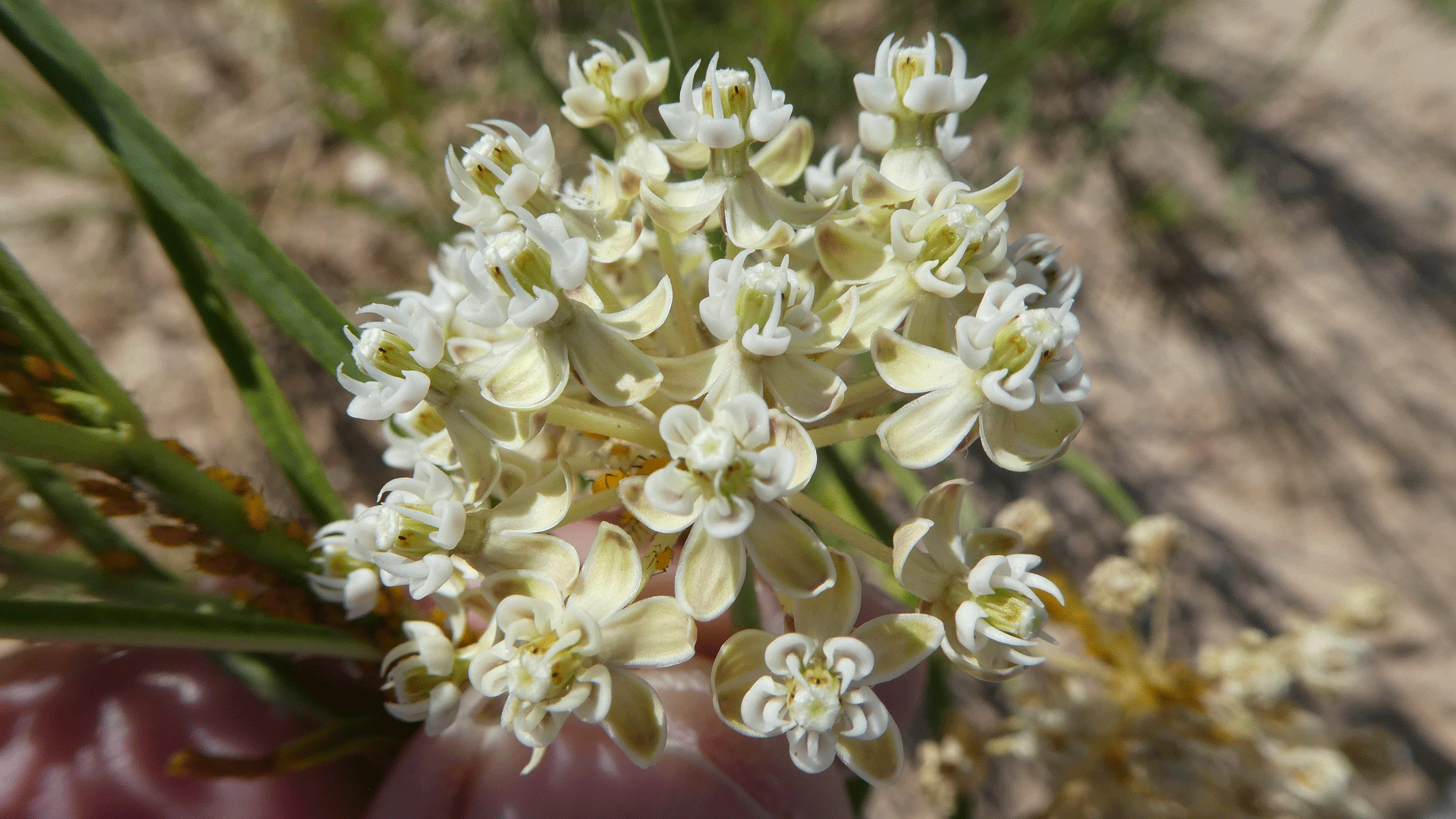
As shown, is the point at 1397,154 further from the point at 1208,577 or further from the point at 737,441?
the point at 737,441

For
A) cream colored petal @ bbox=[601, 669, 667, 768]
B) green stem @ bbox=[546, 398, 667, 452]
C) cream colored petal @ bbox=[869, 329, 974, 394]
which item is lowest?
cream colored petal @ bbox=[601, 669, 667, 768]

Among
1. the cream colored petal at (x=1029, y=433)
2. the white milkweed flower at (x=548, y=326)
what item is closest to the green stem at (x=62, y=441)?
the white milkweed flower at (x=548, y=326)

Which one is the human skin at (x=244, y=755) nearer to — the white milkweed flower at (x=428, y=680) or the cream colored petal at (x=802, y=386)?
the white milkweed flower at (x=428, y=680)

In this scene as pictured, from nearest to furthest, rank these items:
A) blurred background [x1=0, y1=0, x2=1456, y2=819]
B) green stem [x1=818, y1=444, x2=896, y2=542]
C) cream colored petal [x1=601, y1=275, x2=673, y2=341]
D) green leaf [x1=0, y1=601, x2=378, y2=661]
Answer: green leaf [x1=0, y1=601, x2=378, y2=661] < cream colored petal [x1=601, y1=275, x2=673, y2=341] < green stem [x1=818, y1=444, x2=896, y2=542] < blurred background [x1=0, y1=0, x2=1456, y2=819]

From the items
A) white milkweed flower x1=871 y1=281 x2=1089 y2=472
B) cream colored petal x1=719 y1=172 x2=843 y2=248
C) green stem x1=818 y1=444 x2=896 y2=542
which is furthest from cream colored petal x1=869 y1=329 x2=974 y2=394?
green stem x1=818 y1=444 x2=896 y2=542

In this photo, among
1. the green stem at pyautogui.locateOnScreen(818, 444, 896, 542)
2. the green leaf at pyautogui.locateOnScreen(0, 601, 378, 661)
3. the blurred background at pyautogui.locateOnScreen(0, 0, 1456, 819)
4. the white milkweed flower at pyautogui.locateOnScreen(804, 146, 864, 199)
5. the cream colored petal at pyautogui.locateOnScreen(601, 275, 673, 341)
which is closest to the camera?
the green leaf at pyautogui.locateOnScreen(0, 601, 378, 661)

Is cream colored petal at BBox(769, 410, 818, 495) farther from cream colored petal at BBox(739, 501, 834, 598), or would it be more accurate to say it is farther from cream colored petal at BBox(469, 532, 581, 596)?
cream colored petal at BBox(469, 532, 581, 596)

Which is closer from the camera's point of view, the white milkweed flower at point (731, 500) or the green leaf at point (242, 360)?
the white milkweed flower at point (731, 500)
